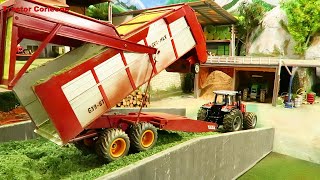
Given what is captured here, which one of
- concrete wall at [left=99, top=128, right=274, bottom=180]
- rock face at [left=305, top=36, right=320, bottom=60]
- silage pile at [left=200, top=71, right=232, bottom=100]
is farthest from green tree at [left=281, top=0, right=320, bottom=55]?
concrete wall at [left=99, top=128, right=274, bottom=180]

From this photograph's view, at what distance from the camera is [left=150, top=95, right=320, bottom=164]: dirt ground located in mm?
10344

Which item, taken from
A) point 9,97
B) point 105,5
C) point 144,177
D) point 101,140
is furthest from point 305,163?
point 105,5

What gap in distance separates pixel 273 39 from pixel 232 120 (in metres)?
19.2

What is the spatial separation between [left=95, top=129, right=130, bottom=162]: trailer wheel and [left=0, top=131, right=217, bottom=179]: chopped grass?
0.15 meters

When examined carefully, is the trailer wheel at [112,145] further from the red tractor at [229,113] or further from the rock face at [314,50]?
the rock face at [314,50]

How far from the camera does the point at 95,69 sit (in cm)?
537

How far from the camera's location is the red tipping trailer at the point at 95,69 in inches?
183

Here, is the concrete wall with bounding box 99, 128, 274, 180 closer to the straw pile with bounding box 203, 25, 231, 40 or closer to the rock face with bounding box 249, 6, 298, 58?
the straw pile with bounding box 203, 25, 231, 40

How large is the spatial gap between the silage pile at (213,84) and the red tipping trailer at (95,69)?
44.5 ft

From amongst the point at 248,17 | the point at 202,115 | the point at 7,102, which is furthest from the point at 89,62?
the point at 248,17

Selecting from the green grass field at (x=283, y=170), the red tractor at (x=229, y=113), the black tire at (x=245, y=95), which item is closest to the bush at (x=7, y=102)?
the red tractor at (x=229, y=113)

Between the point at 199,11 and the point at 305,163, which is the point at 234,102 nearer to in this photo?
the point at 305,163

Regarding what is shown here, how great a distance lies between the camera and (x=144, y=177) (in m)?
5.52

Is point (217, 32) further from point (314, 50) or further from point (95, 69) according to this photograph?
point (95, 69)
